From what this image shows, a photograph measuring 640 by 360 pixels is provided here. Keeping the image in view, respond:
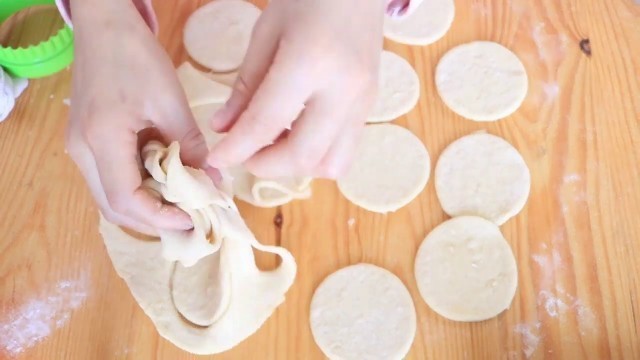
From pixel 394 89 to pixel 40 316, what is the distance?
2.05 ft

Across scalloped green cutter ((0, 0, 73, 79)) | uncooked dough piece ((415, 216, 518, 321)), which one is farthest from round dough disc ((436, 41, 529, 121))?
scalloped green cutter ((0, 0, 73, 79))

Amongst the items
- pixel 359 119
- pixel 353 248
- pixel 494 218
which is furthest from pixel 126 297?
pixel 494 218

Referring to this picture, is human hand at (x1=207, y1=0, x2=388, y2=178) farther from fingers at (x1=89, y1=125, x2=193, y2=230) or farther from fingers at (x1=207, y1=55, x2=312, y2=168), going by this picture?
fingers at (x1=89, y1=125, x2=193, y2=230)

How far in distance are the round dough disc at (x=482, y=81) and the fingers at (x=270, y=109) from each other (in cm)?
47

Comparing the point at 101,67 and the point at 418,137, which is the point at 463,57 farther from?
the point at 101,67

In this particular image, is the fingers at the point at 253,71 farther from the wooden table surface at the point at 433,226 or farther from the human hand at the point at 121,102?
the wooden table surface at the point at 433,226

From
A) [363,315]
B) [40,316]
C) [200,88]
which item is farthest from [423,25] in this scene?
[40,316]

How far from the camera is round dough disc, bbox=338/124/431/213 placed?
3.31 ft

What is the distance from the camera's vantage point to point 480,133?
1.06 metres

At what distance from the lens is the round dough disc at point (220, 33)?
1103 millimetres

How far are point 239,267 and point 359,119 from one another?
303mm

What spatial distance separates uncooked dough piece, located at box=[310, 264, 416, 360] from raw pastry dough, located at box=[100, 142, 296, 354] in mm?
65

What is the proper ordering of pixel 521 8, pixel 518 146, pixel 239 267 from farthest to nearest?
1. pixel 521 8
2. pixel 518 146
3. pixel 239 267

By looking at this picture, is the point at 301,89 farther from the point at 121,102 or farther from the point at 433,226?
the point at 433,226
